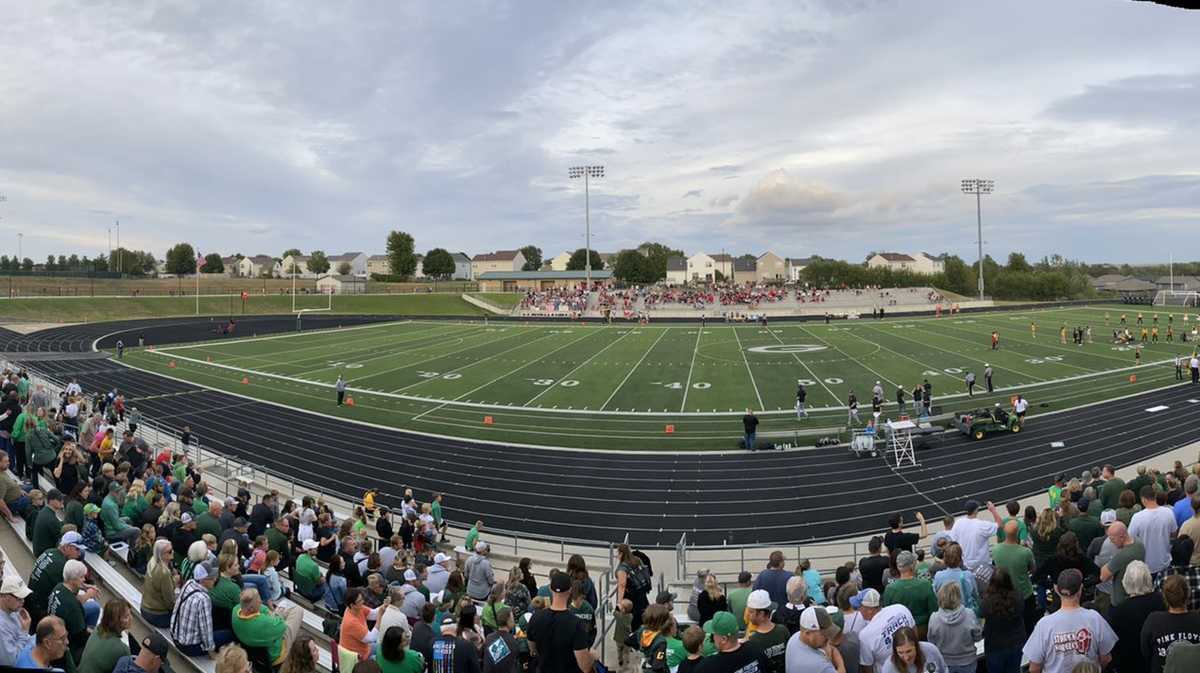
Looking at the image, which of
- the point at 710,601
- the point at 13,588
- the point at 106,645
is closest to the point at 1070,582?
the point at 710,601

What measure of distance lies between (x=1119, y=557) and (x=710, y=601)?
3.93 meters

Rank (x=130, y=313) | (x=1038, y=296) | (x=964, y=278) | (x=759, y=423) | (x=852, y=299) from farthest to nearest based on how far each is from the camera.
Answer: (x=964, y=278)
(x=1038, y=296)
(x=852, y=299)
(x=130, y=313)
(x=759, y=423)

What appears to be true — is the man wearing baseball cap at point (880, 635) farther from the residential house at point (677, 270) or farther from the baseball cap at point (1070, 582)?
the residential house at point (677, 270)

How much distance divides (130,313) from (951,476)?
85.0m

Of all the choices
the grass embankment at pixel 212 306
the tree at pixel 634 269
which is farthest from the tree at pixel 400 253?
the tree at pixel 634 269

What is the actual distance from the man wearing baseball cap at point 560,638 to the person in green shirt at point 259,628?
109 inches

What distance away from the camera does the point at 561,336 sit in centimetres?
6250

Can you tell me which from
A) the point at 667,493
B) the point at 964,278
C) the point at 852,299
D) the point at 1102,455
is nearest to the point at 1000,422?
the point at 1102,455

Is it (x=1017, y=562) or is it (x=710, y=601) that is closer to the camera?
(x=1017, y=562)

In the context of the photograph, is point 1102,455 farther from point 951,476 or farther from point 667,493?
point 667,493

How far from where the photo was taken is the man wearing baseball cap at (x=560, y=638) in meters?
5.97

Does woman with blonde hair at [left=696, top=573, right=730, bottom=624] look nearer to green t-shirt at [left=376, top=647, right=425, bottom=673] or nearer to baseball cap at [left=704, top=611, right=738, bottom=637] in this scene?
baseball cap at [left=704, top=611, right=738, bottom=637]

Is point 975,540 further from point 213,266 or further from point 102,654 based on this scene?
point 213,266

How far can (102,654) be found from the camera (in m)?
5.77
